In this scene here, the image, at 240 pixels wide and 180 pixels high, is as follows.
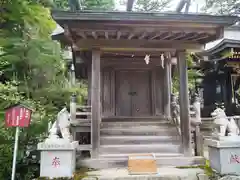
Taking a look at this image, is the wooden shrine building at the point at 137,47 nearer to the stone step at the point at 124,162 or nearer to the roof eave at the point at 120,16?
the roof eave at the point at 120,16

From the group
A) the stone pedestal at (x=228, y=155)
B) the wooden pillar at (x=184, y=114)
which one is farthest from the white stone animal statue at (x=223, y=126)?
the wooden pillar at (x=184, y=114)

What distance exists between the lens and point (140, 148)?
20.9ft

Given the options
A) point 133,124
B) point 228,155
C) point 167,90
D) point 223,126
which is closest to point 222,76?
point 167,90

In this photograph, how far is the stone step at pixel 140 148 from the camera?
6279mm

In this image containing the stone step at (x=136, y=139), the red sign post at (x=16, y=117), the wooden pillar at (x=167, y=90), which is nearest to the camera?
the red sign post at (x=16, y=117)

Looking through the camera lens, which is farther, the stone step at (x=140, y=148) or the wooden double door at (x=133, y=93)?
the wooden double door at (x=133, y=93)

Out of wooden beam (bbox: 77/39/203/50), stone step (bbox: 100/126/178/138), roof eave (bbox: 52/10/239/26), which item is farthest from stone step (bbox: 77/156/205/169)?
roof eave (bbox: 52/10/239/26)

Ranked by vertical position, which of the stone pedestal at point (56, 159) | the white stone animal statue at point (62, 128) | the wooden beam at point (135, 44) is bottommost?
the stone pedestal at point (56, 159)

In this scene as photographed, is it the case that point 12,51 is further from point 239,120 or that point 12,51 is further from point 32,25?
point 239,120

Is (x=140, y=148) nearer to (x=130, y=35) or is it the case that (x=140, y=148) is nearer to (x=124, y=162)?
(x=124, y=162)

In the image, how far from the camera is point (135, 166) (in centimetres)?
518

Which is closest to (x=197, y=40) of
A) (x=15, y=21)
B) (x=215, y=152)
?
(x=215, y=152)

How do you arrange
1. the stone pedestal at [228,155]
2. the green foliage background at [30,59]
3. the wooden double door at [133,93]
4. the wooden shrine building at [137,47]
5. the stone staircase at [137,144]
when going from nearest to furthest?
the stone pedestal at [228,155], the wooden shrine building at [137,47], the stone staircase at [137,144], the green foliage background at [30,59], the wooden double door at [133,93]

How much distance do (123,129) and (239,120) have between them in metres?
A: 4.62
